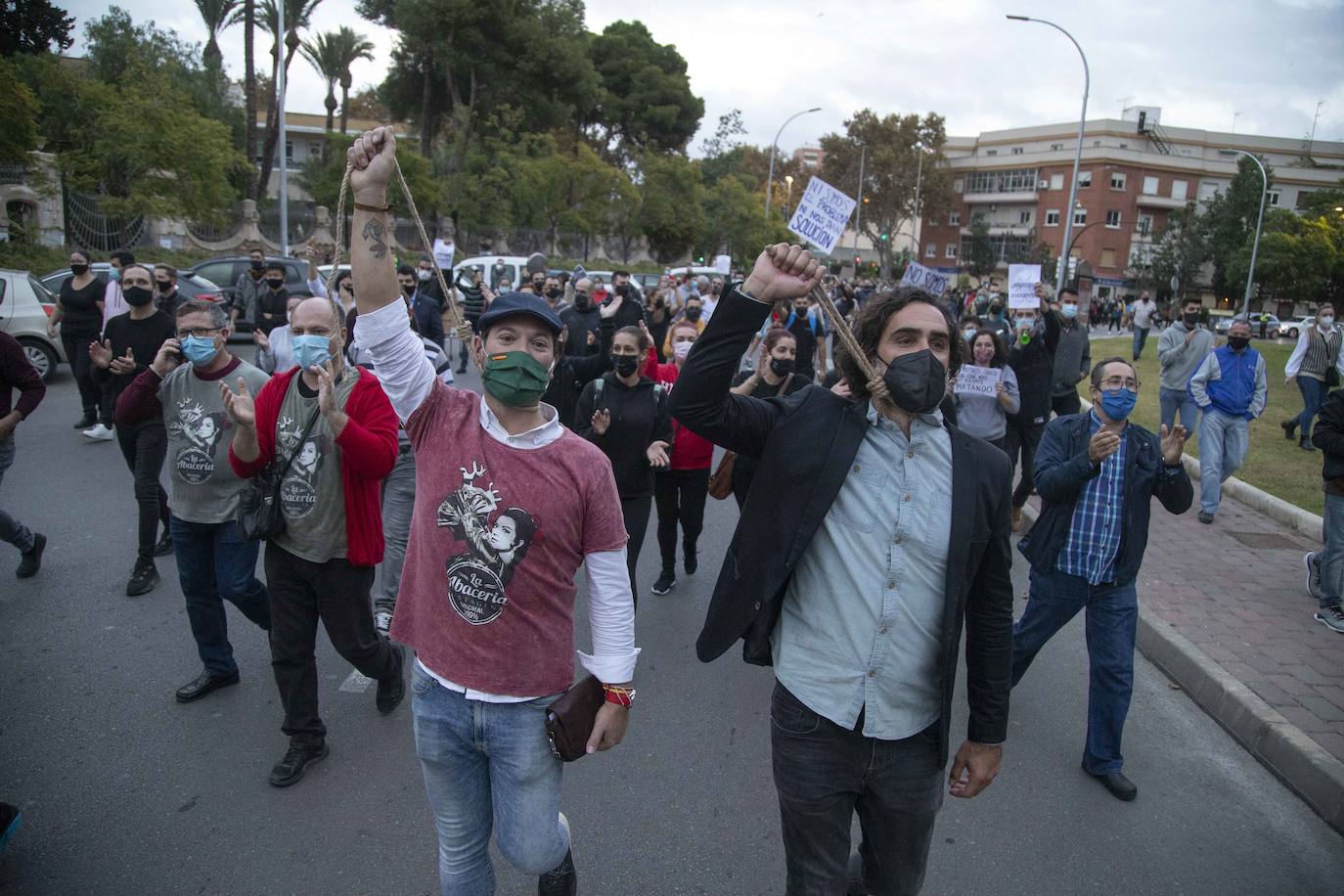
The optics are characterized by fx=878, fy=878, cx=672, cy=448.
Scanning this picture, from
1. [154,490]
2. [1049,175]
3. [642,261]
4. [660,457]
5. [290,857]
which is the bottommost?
[290,857]

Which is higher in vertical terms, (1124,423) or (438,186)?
(438,186)

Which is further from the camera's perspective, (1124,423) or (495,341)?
(1124,423)

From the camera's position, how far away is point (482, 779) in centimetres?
249

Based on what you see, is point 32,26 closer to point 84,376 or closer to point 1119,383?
point 84,376

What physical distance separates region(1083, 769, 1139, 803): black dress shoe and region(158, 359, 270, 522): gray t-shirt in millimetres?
4162

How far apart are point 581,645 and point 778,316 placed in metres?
7.37

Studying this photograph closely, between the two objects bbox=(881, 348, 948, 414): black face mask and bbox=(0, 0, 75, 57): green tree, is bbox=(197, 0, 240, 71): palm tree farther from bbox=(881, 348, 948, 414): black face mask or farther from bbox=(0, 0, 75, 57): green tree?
bbox=(881, 348, 948, 414): black face mask

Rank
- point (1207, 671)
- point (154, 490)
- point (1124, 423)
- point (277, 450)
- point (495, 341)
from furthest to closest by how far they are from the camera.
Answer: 1. point (154, 490)
2. point (1207, 671)
3. point (1124, 423)
4. point (277, 450)
5. point (495, 341)

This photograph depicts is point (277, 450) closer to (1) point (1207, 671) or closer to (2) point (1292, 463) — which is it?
(1) point (1207, 671)

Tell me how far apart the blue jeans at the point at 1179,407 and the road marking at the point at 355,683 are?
326 inches

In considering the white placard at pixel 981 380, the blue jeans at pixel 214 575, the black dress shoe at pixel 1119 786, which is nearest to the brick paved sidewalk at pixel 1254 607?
the black dress shoe at pixel 1119 786

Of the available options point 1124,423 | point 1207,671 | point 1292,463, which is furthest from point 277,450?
point 1292,463

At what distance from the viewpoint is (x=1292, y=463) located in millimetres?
11125

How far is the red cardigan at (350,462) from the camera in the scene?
3512 mm
